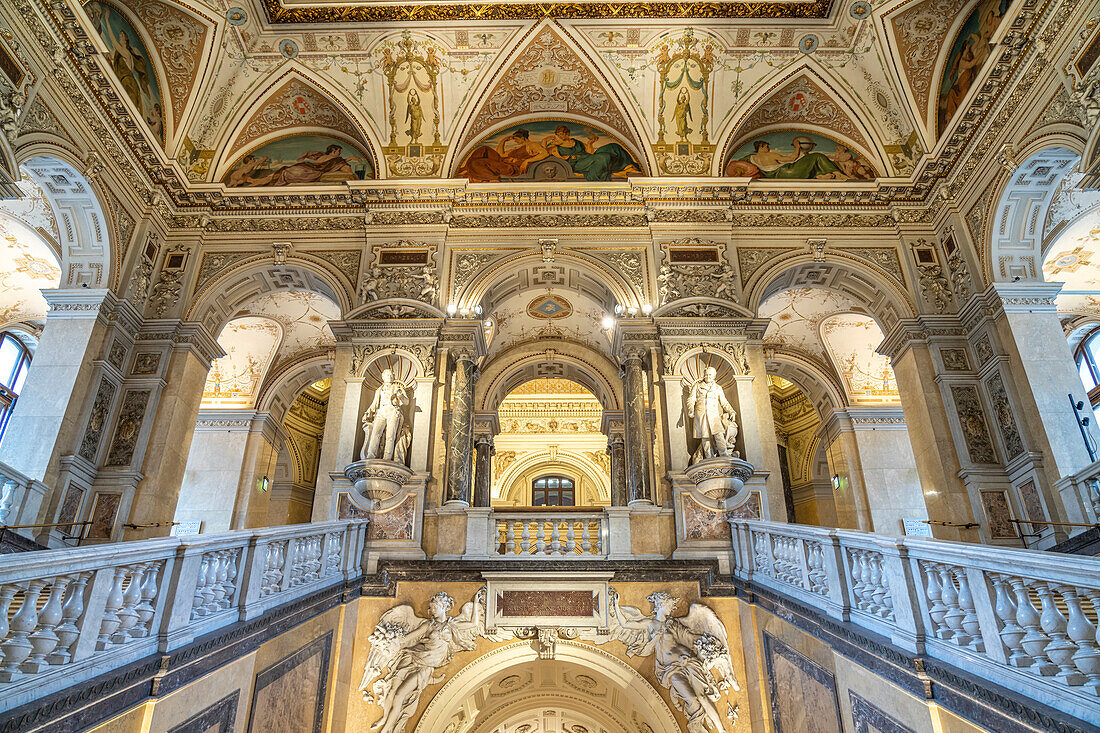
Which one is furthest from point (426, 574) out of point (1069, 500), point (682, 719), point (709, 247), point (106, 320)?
point (1069, 500)

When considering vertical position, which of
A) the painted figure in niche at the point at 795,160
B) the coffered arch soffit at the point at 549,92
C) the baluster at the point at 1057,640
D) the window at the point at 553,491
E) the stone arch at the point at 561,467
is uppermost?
the coffered arch soffit at the point at 549,92

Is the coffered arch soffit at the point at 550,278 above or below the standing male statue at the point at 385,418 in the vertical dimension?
above

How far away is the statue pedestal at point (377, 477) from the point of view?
30.5 feet

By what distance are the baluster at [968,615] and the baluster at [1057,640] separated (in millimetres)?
570

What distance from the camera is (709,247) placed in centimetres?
1156

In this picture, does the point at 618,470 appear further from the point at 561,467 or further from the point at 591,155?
the point at 591,155

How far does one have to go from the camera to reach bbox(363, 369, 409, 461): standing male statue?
9.61 meters

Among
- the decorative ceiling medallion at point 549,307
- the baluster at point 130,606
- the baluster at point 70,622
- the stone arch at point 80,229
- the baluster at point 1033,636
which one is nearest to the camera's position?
the baluster at point 1033,636

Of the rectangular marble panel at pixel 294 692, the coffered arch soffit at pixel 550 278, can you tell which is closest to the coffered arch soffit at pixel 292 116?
the coffered arch soffit at pixel 550 278

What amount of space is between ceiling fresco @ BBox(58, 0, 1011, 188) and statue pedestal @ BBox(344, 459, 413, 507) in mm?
5871

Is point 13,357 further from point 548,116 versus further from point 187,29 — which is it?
point 548,116

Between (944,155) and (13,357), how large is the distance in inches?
791

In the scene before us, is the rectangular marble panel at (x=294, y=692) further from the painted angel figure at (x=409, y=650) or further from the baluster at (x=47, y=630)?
the baluster at (x=47, y=630)

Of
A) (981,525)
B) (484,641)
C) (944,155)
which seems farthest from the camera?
(944,155)
